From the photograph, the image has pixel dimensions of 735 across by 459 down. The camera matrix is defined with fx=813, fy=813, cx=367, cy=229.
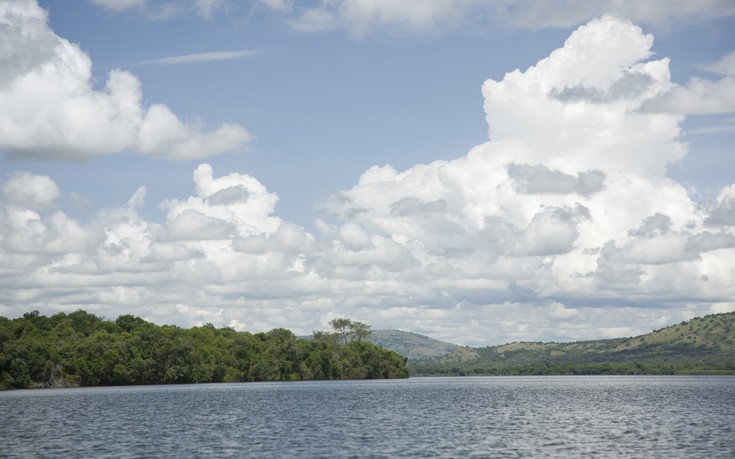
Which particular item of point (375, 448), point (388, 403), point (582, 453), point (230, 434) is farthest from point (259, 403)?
point (582, 453)

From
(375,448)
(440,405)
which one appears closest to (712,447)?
(375,448)

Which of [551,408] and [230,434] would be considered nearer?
[230,434]

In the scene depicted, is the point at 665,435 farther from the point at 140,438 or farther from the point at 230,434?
the point at 140,438

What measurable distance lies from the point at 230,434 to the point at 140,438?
984 centimetres

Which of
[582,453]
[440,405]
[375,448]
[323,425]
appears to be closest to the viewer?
[582,453]

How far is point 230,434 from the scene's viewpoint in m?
89.6

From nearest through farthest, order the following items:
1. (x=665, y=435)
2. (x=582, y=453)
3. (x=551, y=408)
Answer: (x=582, y=453) < (x=665, y=435) < (x=551, y=408)

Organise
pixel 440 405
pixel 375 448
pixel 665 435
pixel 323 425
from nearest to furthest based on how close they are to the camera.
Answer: pixel 375 448 → pixel 665 435 → pixel 323 425 → pixel 440 405

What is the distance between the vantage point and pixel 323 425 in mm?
100688

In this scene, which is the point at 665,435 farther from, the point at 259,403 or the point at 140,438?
the point at 259,403

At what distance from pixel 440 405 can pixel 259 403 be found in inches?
1310

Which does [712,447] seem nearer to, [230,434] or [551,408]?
[230,434]

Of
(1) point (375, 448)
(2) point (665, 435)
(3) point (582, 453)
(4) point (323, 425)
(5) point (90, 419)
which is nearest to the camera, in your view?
(3) point (582, 453)

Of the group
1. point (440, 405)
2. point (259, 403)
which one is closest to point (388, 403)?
point (440, 405)
